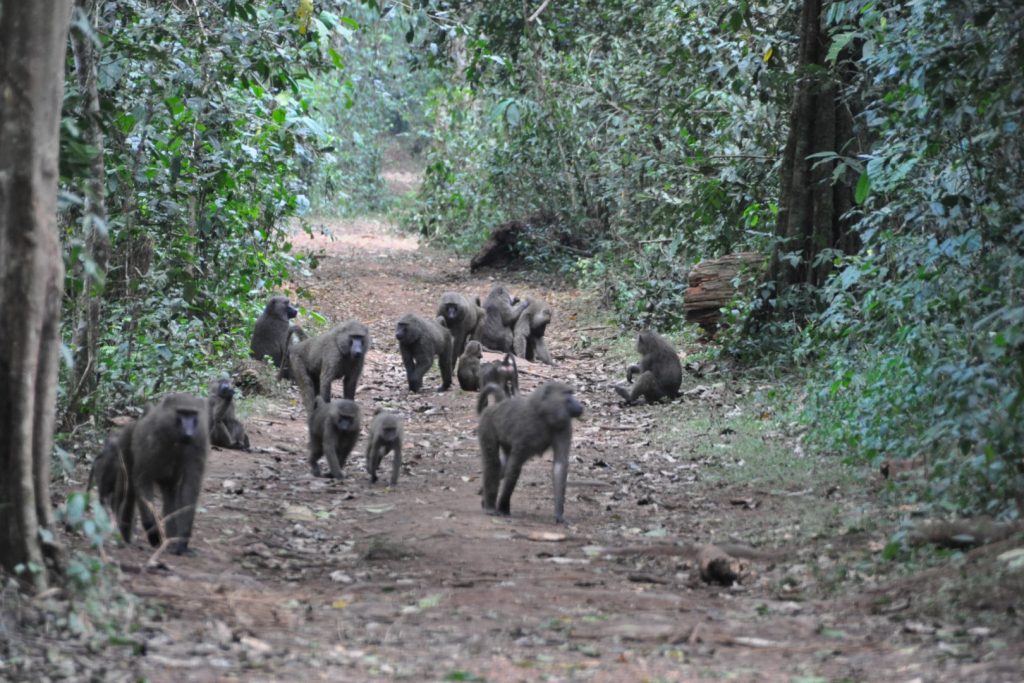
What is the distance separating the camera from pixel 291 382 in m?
14.6

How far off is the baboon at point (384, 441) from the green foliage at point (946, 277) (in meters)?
3.58

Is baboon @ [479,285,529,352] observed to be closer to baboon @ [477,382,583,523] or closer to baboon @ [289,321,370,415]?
baboon @ [289,321,370,415]

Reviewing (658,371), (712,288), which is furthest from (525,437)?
(712,288)

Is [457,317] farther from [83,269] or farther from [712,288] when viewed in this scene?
[83,269]

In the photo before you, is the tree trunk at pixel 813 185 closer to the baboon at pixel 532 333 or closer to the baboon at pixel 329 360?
the baboon at pixel 532 333

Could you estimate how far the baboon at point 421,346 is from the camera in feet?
46.0

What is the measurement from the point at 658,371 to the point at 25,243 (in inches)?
354

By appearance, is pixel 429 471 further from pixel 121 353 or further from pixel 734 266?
pixel 734 266

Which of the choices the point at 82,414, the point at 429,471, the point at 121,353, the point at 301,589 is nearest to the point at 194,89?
the point at 121,353

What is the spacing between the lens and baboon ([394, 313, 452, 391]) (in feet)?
46.0

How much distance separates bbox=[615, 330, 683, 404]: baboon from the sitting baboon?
7.27m

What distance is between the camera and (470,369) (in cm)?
1416

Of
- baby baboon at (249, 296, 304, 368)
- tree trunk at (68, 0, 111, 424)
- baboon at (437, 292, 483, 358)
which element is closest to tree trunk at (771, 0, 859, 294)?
baboon at (437, 292, 483, 358)

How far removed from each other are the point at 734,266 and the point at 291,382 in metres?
5.96
